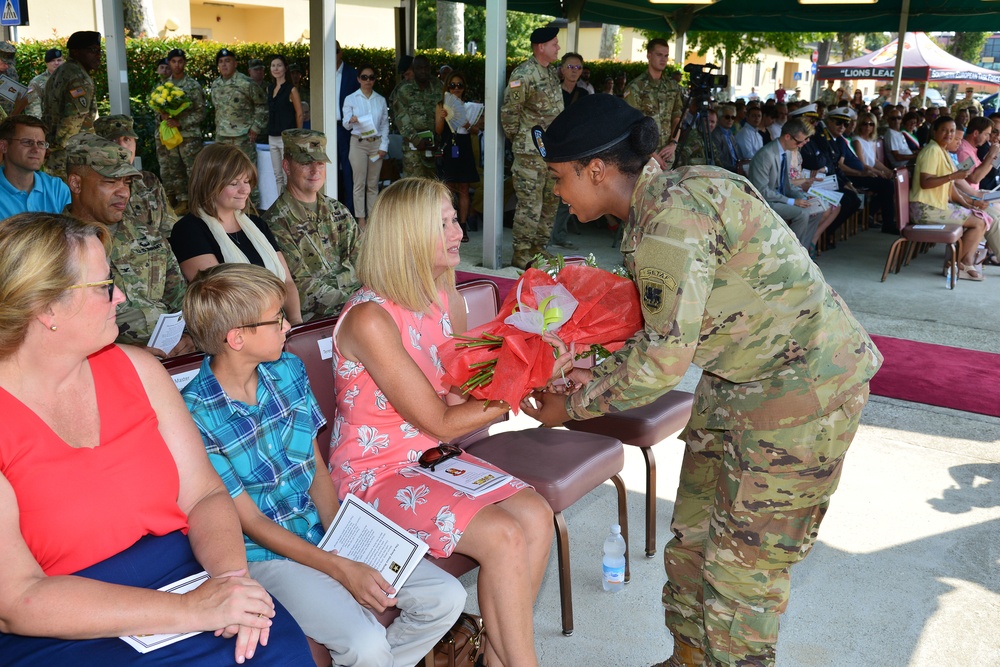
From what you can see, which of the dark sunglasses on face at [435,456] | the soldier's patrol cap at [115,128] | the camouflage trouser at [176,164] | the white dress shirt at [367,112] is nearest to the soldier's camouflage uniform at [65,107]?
the camouflage trouser at [176,164]

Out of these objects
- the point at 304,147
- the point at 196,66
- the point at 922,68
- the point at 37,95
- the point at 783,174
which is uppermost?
the point at 922,68

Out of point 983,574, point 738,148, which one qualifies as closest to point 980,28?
point 738,148

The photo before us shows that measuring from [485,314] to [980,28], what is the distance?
1646 centimetres

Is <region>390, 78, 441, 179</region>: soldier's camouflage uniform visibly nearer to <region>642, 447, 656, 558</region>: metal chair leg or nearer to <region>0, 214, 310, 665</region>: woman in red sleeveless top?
<region>642, 447, 656, 558</region>: metal chair leg

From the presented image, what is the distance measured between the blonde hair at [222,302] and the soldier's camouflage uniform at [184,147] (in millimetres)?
8758

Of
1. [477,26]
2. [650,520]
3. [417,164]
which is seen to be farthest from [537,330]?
[477,26]

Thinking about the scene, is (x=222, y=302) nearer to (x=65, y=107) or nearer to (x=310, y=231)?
(x=310, y=231)

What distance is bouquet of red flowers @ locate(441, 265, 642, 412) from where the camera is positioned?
223 centimetres

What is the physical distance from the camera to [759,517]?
224 centimetres

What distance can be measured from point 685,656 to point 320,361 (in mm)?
1484

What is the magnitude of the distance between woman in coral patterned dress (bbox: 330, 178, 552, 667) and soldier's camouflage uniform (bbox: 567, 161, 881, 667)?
41 centimetres

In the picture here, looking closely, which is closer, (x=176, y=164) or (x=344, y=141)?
(x=344, y=141)

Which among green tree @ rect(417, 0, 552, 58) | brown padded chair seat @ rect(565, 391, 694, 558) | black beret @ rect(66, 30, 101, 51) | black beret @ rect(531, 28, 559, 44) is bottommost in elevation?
brown padded chair seat @ rect(565, 391, 694, 558)

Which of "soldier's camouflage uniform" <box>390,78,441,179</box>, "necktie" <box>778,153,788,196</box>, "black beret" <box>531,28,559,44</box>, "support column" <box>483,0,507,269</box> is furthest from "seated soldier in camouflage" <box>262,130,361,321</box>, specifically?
"necktie" <box>778,153,788,196</box>
